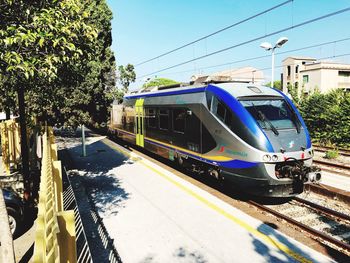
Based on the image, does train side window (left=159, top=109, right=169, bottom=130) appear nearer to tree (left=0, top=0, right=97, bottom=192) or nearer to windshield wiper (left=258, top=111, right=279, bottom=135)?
windshield wiper (left=258, top=111, right=279, bottom=135)

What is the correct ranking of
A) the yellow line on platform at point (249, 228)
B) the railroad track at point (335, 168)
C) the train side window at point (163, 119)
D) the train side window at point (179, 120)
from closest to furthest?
the yellow line on platform at point (249, 228) < the train side window at point (179, 120) < the railroad track at point (335, 168) < the train side window at point (163, 119)

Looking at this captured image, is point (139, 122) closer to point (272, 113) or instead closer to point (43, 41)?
point (272, 113)

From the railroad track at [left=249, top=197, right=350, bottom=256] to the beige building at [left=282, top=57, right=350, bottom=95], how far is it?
4292 cm

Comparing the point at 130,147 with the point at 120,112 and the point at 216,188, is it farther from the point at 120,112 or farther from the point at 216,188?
the point at 216,188

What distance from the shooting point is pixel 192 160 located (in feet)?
36.2

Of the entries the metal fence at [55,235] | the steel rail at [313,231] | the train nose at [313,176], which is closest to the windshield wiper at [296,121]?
the train nose at [313,176]

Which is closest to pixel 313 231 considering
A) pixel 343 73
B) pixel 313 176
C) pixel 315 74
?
pixel 313 176

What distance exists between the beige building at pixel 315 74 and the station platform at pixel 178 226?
43120 millimetres

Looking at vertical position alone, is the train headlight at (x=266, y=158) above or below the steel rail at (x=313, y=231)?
above

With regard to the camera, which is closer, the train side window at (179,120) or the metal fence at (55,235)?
the metal fence at (55,235)

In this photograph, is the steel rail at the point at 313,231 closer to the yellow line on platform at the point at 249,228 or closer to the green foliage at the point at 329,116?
the yellow line on platform at the point at 249,228

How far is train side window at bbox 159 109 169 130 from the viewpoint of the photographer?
500 inches

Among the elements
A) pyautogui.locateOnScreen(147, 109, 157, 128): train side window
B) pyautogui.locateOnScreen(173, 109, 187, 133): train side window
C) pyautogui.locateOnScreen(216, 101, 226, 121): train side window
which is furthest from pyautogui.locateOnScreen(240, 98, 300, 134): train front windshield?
pyautogui.locateOnScreen(147, 109, 157, 128): train side window

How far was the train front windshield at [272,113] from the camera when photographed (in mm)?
8367
